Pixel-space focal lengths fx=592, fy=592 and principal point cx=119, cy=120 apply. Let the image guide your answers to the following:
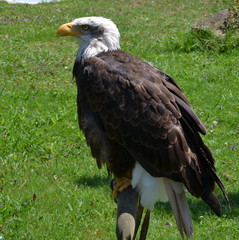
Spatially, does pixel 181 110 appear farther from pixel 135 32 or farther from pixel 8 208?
pixel 135 32

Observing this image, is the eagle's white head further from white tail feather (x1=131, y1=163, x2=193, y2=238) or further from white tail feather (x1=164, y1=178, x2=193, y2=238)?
white tail feather (x1=164, y1=178, x2=193, y2=238)

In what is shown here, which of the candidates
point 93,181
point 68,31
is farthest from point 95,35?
point 93,181

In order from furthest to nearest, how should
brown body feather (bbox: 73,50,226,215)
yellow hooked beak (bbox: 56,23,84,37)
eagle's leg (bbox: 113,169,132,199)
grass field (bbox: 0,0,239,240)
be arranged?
grass field (bbox: 0,0,239,240) < yellow hooked beak (bbox: 56,23,84,37) < eagle's leg (bbox: 113,169,132,199) < brown body feather (bbox: 73,50,226,215)

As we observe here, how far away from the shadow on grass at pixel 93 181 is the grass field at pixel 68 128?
0.01 m

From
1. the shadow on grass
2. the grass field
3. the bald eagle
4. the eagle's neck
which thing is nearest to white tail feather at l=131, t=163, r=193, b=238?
the bald eagle

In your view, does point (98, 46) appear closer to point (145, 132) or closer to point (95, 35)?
point (95, 35)

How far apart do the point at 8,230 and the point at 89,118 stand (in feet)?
5.04

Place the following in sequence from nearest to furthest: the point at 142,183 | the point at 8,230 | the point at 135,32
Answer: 1. the point at 142,183
2. the point at 8,230
3. the point at 135,32

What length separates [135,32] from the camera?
13.0 meters

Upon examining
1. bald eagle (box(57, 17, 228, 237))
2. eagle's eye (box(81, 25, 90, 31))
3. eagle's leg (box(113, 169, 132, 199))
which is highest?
eagle's eye (box(81, 25, 90, 31))

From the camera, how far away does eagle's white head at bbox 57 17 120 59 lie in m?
4.57

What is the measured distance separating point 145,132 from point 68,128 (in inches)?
133

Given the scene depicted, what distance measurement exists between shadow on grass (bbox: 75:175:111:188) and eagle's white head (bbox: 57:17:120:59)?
6.40 ft

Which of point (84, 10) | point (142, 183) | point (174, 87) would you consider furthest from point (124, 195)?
point (84, 10)
